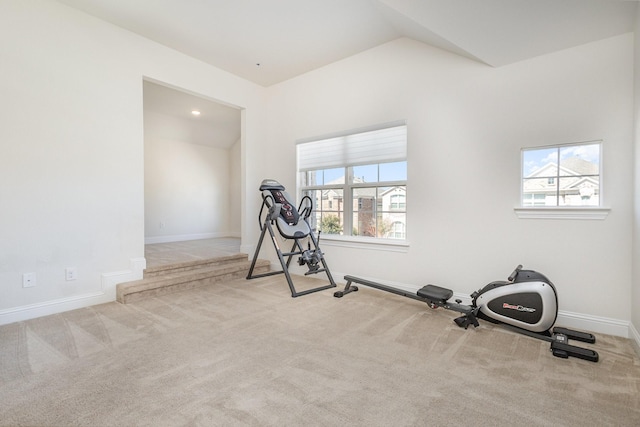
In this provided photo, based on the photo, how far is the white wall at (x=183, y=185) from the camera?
6262 millimetres

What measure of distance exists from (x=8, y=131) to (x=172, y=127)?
12.2 ft

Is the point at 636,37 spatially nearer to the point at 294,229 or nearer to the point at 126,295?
the point at 294,229

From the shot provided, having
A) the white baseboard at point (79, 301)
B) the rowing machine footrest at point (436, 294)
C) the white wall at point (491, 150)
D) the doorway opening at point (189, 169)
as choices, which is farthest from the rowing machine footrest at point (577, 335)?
the doorway opening at point (189, 169)

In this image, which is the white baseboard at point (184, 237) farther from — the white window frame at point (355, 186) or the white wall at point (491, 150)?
the white wall at point (491, 150)

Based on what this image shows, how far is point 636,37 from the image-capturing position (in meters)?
2.32

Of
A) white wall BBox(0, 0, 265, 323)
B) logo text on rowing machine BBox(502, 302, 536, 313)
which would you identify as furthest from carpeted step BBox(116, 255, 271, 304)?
logo text on rowing machine BBox(502, 302, 536, 313)

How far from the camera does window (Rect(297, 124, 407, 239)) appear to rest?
148 inches

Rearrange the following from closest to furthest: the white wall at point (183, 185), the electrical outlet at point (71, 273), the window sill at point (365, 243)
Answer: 1. the electrical outlet at point (71, 273)
2. the window sill at point (365, 243)
3. the white wall at point (183, 185)

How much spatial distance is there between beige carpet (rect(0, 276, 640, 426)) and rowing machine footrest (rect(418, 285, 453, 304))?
0.55ft

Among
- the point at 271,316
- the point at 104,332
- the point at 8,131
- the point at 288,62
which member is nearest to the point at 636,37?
the point at 288,62

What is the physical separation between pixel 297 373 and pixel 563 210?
8.73ft

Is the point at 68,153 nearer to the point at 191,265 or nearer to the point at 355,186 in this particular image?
the point at 191,265

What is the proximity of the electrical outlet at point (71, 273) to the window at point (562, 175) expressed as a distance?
4.60 metres

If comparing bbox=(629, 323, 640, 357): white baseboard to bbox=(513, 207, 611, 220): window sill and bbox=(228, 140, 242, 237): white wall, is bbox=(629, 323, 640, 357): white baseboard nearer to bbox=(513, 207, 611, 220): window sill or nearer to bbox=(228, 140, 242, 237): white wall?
bbox=(513, 207, 611, 220): window sill
